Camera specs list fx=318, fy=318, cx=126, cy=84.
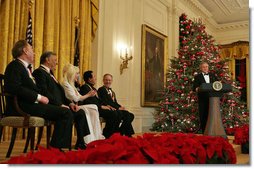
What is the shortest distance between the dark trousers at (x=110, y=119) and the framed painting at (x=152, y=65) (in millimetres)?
2844

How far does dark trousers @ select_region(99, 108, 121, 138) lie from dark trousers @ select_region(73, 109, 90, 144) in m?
0.97

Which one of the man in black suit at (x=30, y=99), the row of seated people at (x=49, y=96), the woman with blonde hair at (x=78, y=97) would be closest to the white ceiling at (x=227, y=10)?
the woman with blonde hair at (x=78, y=97)

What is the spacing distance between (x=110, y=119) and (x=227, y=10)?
8.33m

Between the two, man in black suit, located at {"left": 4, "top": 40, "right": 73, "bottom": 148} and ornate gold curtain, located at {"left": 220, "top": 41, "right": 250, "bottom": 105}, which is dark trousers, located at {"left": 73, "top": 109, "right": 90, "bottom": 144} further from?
ornate gold curtain, located at {"left": 220, "top": 41, "right": 250, "bottom": 105}

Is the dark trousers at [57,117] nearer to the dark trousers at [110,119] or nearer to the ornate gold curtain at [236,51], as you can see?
the dark trousers at [110,119]

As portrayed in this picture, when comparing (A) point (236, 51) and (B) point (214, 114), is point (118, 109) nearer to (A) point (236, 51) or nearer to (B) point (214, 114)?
(B) point (214, 114)

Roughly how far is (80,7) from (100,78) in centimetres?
147

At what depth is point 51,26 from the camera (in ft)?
18.4

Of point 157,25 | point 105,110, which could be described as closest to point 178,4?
point 157,25

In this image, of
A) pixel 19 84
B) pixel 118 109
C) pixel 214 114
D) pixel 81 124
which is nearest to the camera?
pixel 19 84

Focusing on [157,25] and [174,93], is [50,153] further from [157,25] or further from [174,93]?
[157,25]

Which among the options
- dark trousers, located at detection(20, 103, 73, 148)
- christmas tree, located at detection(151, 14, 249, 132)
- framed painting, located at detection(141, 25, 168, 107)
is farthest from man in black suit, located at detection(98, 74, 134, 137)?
christmas tree, located at detection(151, 14, 249, 132)

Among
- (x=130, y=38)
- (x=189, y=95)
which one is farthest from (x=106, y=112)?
(x=189, y=95)

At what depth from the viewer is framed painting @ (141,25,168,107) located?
26.2ft
